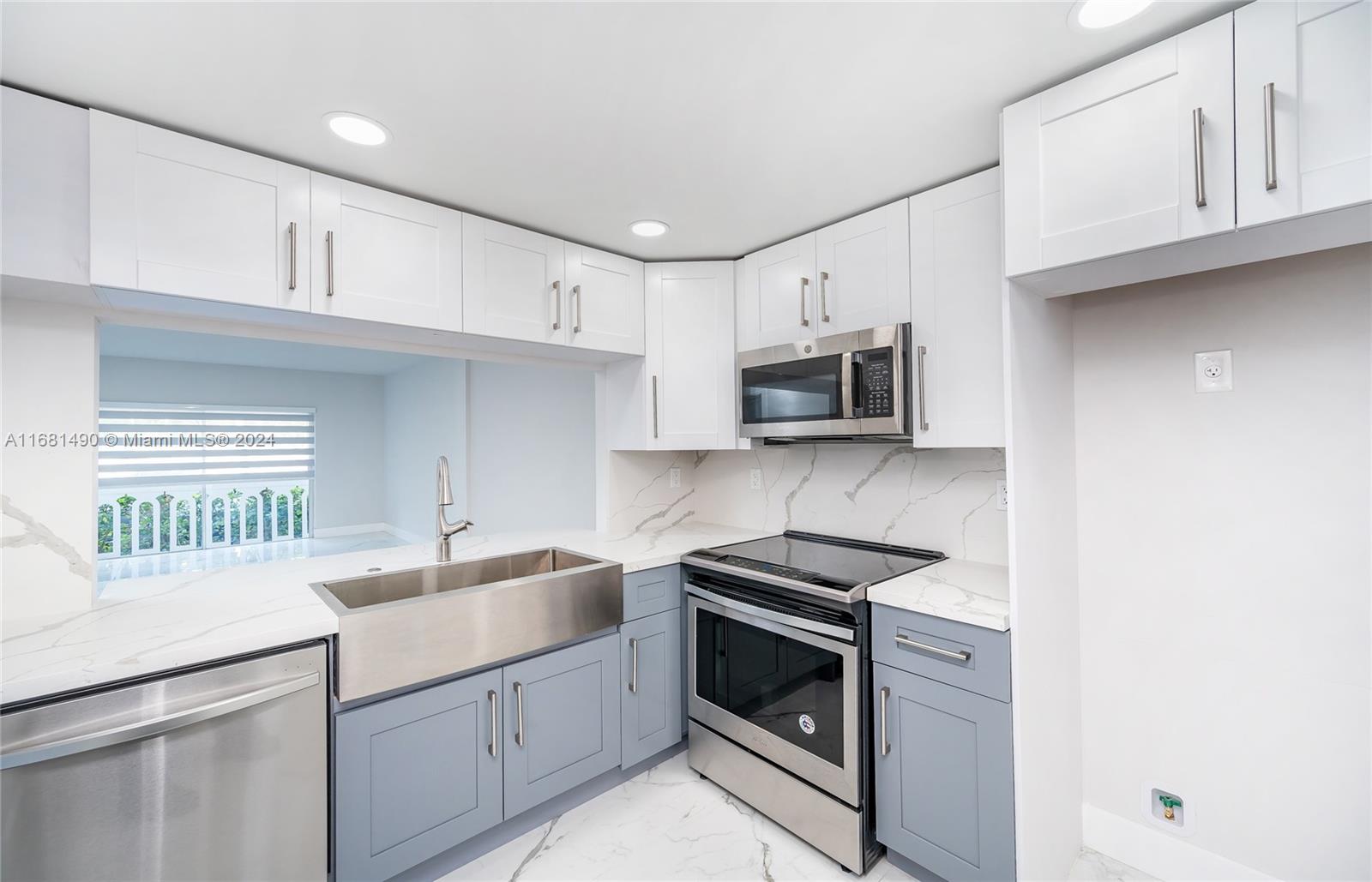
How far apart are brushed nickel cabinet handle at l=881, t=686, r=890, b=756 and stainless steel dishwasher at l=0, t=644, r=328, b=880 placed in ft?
5.24

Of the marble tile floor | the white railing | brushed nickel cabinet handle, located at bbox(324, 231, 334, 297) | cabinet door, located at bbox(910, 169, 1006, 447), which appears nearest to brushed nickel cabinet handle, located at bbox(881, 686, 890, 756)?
the marble tile floor

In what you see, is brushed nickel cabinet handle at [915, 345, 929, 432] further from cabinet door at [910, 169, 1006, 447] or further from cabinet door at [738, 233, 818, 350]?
cabinet door at [738, 233, 818, 350]

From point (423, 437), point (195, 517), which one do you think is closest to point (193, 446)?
point (195, 517)

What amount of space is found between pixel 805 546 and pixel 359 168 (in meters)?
2.20

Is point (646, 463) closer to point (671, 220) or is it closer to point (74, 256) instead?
point (671, 220)

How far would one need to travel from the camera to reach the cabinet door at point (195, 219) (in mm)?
1443

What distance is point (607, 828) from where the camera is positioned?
1.97 metres

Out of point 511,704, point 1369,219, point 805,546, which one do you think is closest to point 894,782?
point 805,546

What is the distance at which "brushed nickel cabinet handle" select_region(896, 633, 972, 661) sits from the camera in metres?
1.56

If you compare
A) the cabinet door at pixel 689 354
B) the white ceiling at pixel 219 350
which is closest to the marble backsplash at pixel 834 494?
the cabinet door at pixel 689 354

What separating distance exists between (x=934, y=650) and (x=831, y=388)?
3.16ft

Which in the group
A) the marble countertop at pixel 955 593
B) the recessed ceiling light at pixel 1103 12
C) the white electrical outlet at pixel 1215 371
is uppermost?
the recessed ceiling light at pixel 1103 12

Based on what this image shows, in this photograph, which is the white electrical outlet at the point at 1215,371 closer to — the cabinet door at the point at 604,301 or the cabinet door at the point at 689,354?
the cabinet door at the point at 689,354

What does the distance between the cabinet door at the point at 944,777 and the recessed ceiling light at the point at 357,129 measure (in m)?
2.19
